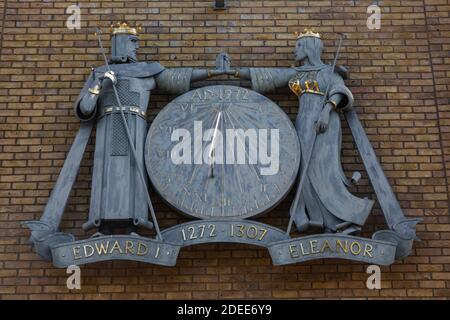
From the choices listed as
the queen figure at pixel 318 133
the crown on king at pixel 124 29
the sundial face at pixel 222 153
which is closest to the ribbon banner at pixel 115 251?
the sundial face at pixel 222 153

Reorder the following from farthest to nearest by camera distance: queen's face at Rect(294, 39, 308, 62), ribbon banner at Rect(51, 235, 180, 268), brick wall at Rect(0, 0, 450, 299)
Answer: queen's face at Rect(294, 39, 308, 62), brick wall at Rect(0, 0, 450, 299), ribbon banner at Rect(51, 235, 180, 268)

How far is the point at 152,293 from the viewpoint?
792cm

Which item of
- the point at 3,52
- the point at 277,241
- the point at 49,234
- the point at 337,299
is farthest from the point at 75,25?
the point at 337,299

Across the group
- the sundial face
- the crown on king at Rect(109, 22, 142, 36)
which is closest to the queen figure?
the sundial face

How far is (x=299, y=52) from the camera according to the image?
8609 millimetres

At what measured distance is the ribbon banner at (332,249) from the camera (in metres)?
7.69

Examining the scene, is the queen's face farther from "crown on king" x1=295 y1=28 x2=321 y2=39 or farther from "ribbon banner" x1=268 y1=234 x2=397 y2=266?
"ribbon banner" x1=268 y1=234 x2=397 y2=266

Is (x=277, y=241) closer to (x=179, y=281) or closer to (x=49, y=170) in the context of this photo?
(x=179, y=281)

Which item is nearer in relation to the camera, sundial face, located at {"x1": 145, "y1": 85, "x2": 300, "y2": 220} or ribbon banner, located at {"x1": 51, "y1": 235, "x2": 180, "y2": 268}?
ribbon banner, located at {"x1": 51, "y1": 235, "x2": 180, "y2": 268}

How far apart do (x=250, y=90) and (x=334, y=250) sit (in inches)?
66.1

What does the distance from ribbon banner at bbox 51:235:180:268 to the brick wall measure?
1.05ft

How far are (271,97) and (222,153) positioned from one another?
31.7 inches

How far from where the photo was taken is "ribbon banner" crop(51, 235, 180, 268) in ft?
25.2

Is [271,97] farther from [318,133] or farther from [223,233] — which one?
[223,233]
